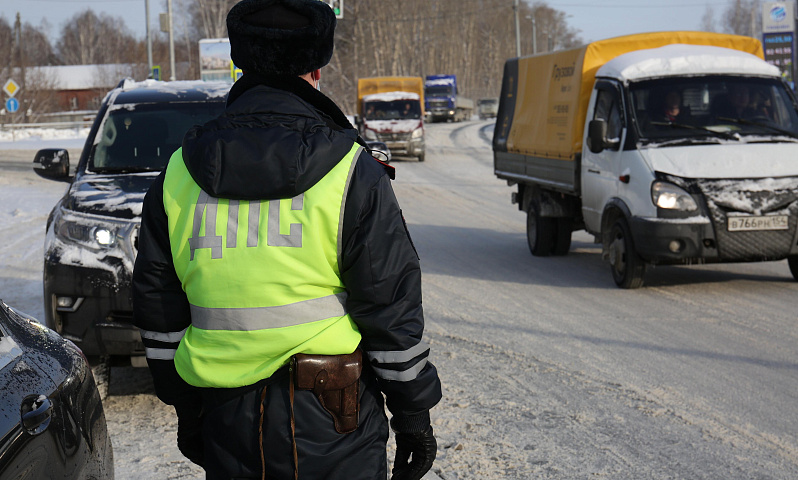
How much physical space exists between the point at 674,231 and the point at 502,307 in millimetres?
1723

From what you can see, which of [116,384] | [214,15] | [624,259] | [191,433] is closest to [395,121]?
[624,259]

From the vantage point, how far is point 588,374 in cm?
588

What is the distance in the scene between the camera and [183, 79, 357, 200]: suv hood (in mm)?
2129

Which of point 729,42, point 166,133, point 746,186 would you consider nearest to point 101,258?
point 166,133

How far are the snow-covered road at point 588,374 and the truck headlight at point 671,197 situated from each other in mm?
850

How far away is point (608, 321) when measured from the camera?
7496 millimetres

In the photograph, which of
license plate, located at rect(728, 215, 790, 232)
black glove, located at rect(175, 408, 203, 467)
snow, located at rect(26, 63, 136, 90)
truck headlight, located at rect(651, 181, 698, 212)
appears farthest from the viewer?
snow, located at rect(26, 63, 136, 90)

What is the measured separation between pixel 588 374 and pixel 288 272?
4.07m

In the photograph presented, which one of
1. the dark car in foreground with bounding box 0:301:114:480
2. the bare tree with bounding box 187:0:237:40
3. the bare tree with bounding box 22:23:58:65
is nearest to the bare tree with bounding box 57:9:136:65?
the bare tree with bounding box 22:23:58:65

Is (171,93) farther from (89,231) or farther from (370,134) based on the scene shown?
(370,134)

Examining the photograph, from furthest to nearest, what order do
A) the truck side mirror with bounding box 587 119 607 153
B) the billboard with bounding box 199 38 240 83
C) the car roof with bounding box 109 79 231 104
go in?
the billboard with bounding box 199 38 240 83, the truck side mirror with bounding box 587 119 607 153, the car roof with bounding box 109 79 231 104

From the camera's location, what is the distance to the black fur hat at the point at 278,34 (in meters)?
2.24

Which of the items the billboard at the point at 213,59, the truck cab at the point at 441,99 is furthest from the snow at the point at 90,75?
the billboard at the point at 213,59

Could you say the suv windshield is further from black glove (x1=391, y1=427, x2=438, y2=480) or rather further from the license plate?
the license plate
